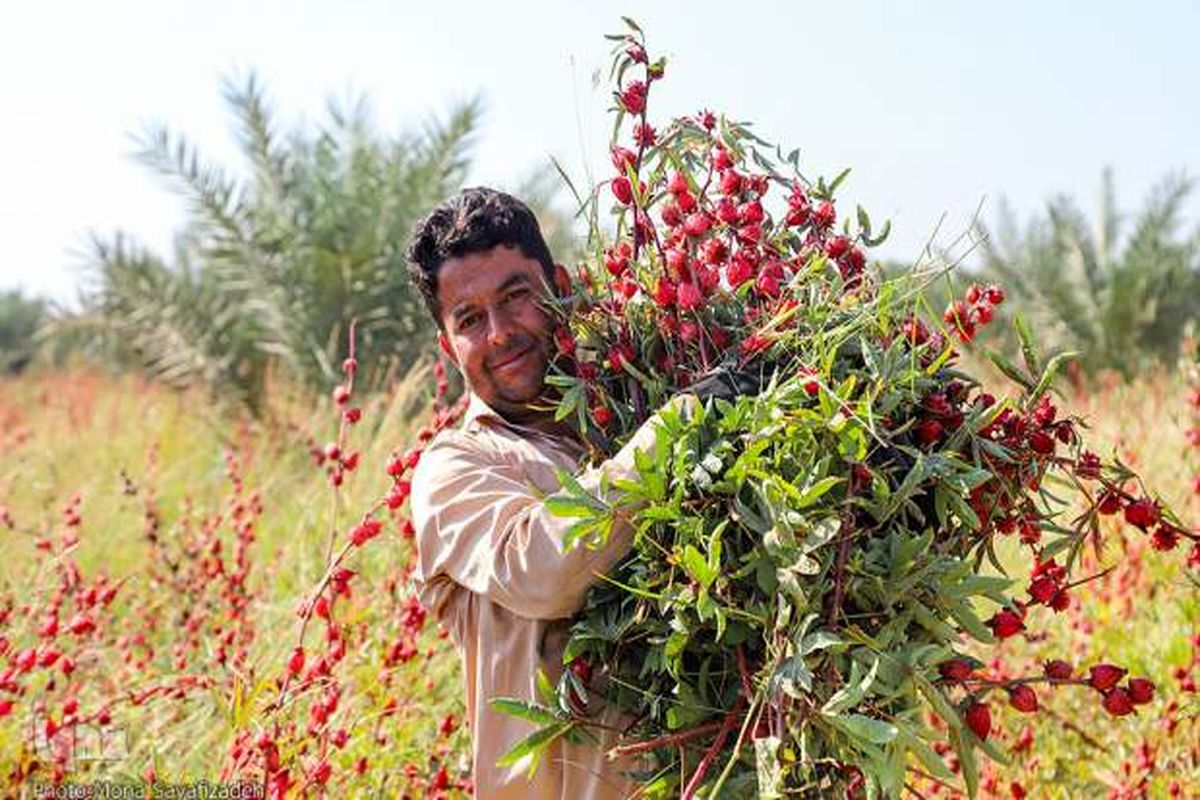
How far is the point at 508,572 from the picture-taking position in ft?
Answer: 7.16

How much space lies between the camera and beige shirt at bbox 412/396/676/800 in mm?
2133

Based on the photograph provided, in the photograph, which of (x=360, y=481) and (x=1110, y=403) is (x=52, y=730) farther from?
(x=1110, y=403)

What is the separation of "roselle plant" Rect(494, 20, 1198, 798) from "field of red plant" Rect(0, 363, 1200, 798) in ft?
0.79

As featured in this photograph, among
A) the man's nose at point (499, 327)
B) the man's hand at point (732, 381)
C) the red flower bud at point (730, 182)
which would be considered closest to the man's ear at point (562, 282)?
the man's nose at point (499, 327)

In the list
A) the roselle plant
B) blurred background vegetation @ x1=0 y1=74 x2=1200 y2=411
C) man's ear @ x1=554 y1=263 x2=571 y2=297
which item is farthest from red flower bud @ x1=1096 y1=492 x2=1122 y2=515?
blurred background vegetation @ x1=0 y1=74 x2=1200 y2=411

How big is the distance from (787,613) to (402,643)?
1720mm

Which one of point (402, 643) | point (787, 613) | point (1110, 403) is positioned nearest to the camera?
point (787, 613)

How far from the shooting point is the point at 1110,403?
26.7ft

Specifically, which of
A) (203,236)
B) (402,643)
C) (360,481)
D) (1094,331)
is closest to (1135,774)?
(402,643)

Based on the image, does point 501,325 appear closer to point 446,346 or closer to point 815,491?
point 446,346

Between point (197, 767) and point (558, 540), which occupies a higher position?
point (558, 540)

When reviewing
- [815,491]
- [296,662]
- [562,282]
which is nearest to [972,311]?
[815,491]

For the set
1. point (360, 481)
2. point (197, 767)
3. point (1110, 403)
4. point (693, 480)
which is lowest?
point (197, 767)

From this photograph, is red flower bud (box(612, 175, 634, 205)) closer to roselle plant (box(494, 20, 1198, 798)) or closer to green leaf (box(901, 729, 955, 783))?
roselle plant (box(494, 20, 1198, 798))
